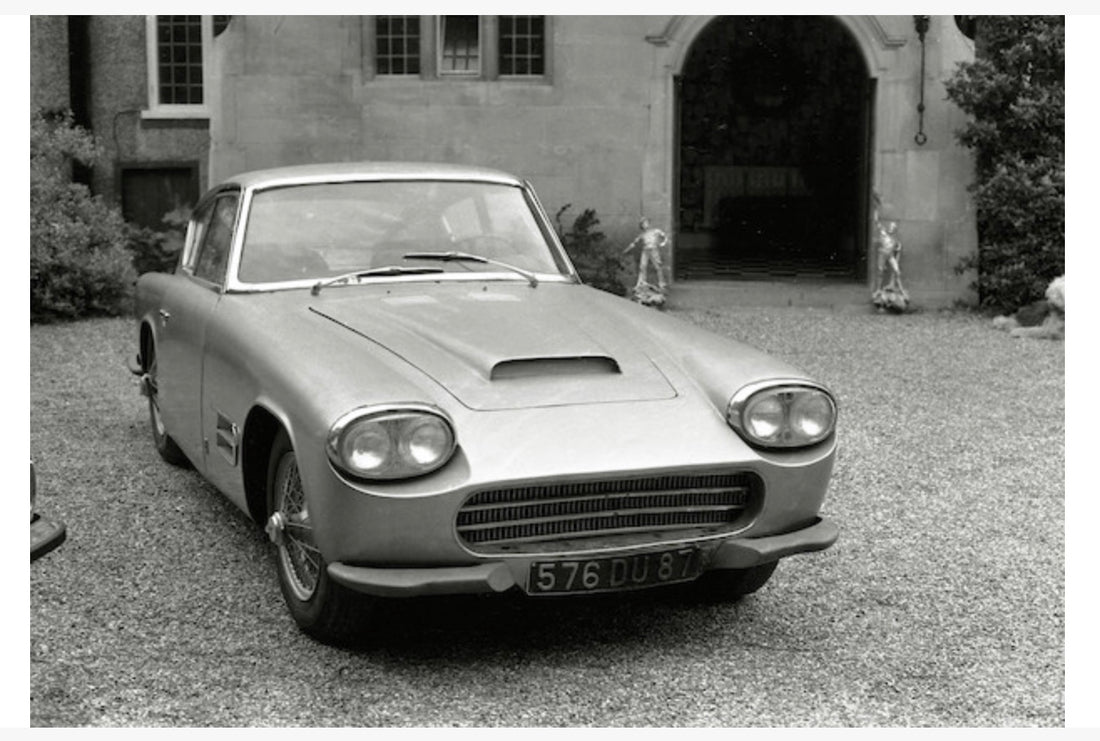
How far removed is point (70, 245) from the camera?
12.0 metres

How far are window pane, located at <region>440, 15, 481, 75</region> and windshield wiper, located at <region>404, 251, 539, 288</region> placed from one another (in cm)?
908

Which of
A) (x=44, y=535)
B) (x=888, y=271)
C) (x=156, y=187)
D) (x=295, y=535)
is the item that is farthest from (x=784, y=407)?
(x=156, y=187)

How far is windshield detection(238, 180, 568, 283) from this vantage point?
504cm

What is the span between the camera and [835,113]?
18.9 m

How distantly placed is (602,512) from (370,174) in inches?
83.3

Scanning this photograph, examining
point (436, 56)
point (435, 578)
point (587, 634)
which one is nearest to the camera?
point (435, 578)

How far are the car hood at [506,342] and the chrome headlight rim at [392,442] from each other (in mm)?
201

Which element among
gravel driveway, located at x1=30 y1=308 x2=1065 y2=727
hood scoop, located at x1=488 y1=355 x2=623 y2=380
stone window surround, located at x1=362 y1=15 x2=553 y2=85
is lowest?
gravel driveway, located at x1=30 y1=308 x2=1065 y2=727

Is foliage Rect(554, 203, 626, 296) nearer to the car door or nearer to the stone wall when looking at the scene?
the stone wall

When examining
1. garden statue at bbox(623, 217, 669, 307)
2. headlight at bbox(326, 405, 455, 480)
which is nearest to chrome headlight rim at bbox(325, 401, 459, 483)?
headlight at bbox(326, 405, 455, 480)

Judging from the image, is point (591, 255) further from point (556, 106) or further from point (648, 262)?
point (556, 106)

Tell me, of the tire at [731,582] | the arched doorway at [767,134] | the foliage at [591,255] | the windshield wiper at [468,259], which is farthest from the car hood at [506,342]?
the arched doorway at [767,134]

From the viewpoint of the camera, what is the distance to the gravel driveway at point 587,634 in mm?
3566
